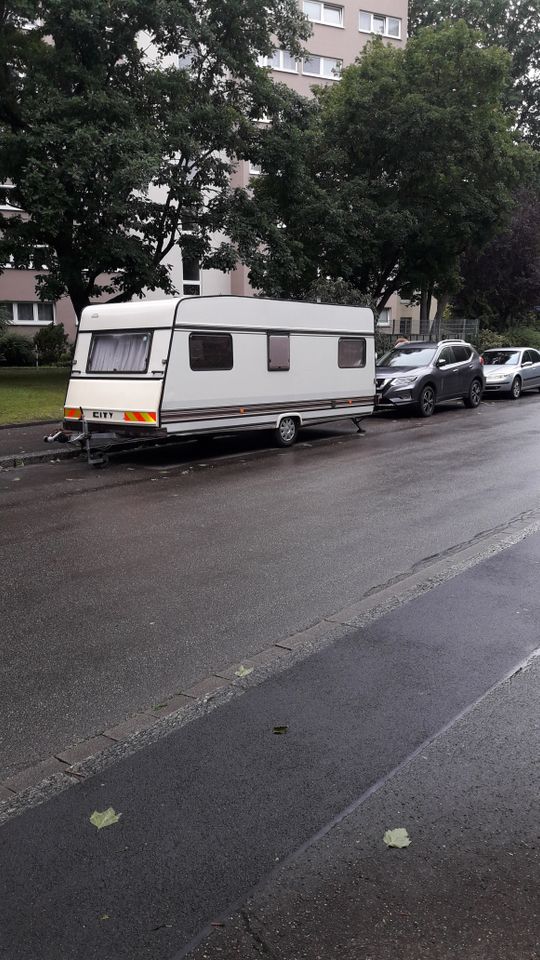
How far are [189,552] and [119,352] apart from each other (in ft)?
21.1

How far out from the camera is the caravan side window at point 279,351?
45.6 feet

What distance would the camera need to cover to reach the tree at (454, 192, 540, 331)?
37.8 m

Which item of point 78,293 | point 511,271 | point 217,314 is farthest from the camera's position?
point 511,271

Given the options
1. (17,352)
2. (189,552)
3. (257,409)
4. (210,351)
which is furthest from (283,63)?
(189,552)

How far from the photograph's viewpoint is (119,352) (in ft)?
41.7

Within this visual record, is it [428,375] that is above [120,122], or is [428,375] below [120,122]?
below

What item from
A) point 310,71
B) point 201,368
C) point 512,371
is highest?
point 310,71

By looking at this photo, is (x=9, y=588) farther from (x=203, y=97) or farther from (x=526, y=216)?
(x=526, y=216)

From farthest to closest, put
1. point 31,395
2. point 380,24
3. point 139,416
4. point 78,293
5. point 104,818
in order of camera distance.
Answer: point 380,24 < point 78,293 < point 31,395 < point 139,416 < point 104,818

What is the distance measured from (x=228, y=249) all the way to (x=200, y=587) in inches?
704

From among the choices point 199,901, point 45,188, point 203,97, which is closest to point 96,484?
point 199,901

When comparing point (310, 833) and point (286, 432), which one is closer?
point (310, 833)

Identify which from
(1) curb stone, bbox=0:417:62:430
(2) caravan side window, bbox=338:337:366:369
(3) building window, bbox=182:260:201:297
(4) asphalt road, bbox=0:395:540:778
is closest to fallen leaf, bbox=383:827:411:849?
(4) asphalt road, bbox=0:395:540:778

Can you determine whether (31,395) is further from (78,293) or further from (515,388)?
(515,388)
